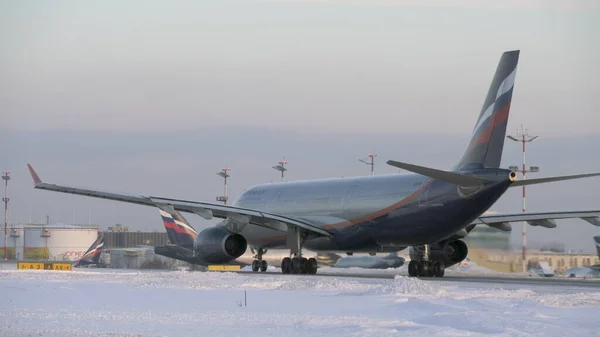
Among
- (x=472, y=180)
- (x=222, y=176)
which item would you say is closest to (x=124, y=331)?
(x=472, y=180)

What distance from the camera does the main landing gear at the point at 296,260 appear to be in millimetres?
33250

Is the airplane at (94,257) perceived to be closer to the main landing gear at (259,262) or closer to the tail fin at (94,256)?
the tail fin at (94,256)

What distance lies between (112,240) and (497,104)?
284 ft

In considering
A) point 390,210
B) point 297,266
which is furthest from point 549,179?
point 297,266

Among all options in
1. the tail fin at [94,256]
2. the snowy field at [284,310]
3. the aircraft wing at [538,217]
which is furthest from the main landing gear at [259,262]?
the tail fin at [94,256]

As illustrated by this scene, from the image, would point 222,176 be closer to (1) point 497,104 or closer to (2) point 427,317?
(1) point 497,104

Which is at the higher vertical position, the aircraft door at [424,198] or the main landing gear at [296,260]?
the aircraft door at [424,198]

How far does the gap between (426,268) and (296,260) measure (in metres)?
4.50

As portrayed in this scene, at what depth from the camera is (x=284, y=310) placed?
17859mm

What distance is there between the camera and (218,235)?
3431 centimetres

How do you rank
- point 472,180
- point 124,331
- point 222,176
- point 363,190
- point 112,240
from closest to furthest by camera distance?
point 124,331 < point 472,180 < point 363,190 < point 222,176 < point 112,240

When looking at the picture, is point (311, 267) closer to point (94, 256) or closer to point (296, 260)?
point (296, 260)

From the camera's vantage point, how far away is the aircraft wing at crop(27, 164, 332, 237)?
30.5 meters

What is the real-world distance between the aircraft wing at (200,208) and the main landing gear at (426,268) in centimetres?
313
